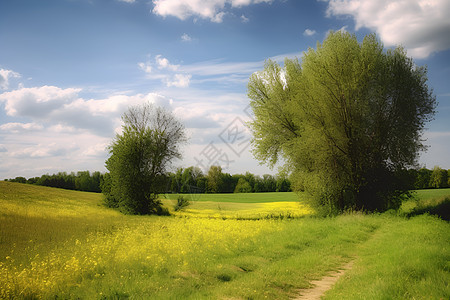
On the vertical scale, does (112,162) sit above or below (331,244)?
above

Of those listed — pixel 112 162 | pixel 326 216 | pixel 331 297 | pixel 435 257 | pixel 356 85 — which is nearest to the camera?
pixel 331 297

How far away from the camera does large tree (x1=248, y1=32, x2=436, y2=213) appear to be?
66.1 feet

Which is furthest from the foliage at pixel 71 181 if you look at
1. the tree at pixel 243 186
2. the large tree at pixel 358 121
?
the large tree at pixel 358 121

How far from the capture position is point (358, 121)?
2023 cm

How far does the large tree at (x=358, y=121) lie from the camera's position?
20.1 meters

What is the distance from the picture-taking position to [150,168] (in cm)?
2872

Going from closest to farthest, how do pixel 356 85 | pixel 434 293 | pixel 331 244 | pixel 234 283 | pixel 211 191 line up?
pixel 434 293 < pixel 234 283 < pixel 331 244 < pixel 356 85 < pixel 211 191

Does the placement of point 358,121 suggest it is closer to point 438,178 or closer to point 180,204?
point 180,204

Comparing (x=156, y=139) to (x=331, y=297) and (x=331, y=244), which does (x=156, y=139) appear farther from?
(x=331, y=297)

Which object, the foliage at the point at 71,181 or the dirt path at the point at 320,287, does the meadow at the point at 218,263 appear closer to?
the dirt path at the point at 320,287

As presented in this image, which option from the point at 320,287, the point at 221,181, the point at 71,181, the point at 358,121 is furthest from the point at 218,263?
the point at 71,181

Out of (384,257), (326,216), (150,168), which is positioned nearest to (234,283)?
(384,257)

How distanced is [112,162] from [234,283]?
24.1 metres

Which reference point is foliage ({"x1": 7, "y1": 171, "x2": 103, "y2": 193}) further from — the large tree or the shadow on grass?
the shadow on grass
